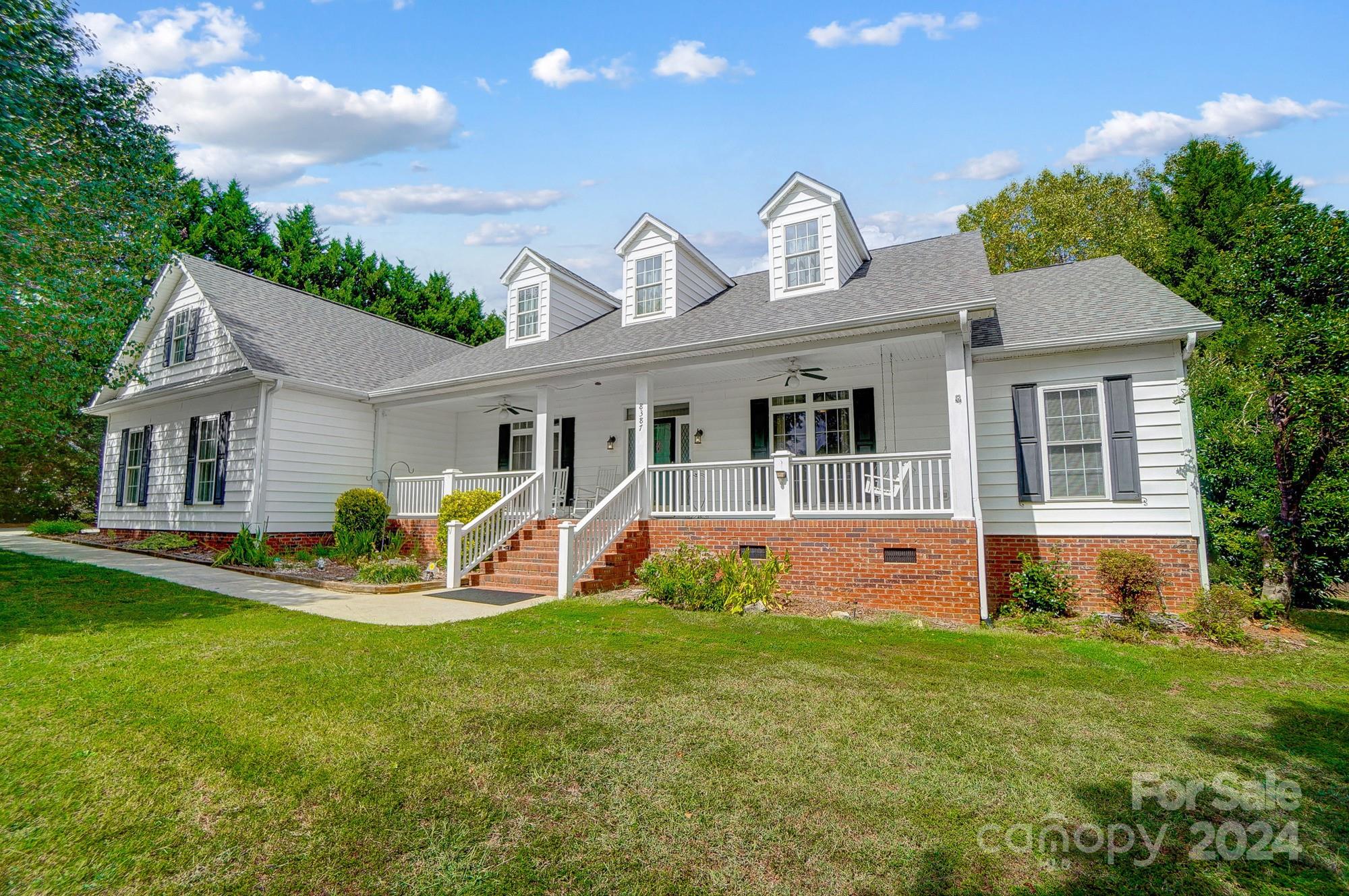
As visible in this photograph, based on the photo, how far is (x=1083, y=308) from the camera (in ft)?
34.6

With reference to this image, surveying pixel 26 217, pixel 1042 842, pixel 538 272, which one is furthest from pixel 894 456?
pixel 26 217

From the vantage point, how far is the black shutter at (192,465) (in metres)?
14.8

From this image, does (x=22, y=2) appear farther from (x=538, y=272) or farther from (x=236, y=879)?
(x=236, y=879)

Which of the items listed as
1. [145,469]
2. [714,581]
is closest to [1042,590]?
[714,581]

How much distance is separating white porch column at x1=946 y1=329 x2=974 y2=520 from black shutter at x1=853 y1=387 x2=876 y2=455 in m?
2.65

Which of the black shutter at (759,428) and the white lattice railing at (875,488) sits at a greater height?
the black shutter at (759,428)

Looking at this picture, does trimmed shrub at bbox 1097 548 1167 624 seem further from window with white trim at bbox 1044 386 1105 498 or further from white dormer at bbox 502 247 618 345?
white dormer at bbox 502 247 618 345

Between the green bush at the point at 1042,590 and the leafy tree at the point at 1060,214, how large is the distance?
2024 cm

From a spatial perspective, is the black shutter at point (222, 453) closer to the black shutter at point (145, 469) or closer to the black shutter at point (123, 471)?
the black shutter at point (145, 469)

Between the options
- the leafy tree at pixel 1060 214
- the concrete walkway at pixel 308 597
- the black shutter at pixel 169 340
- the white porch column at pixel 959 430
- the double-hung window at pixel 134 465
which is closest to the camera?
the concrete walkway at pixel 308 597

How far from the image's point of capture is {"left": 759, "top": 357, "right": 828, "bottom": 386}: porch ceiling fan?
36.1 feet

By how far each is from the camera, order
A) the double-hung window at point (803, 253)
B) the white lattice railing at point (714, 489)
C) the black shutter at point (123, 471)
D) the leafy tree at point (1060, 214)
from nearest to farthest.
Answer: the white lattice railing at point (714, 489) < the double-hung window at point (803, 253) < the black shutter at point (123, 471) < the leafy tree at point (1060, 214)

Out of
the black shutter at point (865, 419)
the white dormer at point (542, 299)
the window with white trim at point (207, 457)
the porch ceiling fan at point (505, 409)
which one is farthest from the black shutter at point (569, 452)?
the window with white trim at point (207, 457)

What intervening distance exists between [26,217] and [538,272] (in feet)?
28.6
